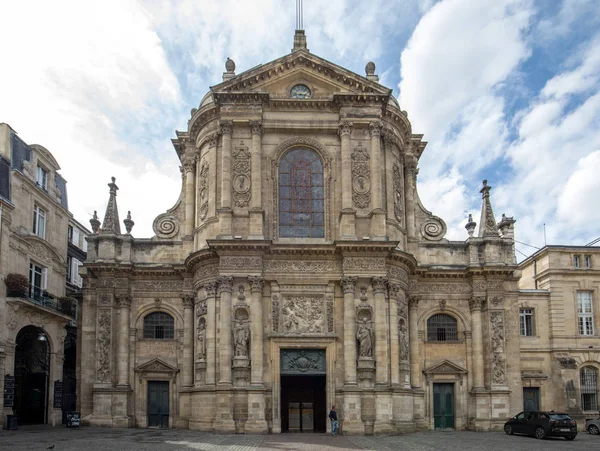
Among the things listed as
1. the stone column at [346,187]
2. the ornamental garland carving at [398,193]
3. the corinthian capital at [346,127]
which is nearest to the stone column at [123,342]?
the stone column at [346,187]

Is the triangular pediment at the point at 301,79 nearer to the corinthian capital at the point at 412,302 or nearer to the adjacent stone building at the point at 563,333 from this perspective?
the corinthian capital at the point at 412,302

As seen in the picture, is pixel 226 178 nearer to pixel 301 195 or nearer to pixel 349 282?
pixel 301 195

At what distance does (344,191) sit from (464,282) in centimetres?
818

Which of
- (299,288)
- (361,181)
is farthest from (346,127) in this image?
(299,288)

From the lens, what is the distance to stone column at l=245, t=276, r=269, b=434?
3012cm

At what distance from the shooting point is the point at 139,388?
3388 cm

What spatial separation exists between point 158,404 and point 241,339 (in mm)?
6414

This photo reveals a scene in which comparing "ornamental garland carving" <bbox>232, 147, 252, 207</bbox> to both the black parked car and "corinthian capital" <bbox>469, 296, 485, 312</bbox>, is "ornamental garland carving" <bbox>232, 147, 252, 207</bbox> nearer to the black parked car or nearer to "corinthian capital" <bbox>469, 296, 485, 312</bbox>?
"corinthian capital" <bbox>469, 296, 485, 312</bbox>

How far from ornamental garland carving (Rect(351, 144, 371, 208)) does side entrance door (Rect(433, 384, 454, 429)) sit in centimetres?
994

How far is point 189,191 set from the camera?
121ft

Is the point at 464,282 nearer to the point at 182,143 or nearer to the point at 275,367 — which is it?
the point at 275,367

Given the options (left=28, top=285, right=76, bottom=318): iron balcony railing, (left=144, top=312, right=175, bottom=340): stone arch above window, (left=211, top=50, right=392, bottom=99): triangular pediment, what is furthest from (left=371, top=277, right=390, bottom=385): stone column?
(left=28, top=285, right=76, bottom=318): iron balcony railing

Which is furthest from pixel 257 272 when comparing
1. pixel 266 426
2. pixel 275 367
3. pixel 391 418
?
pixel 391 418

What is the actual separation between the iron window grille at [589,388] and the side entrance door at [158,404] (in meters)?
21.7
